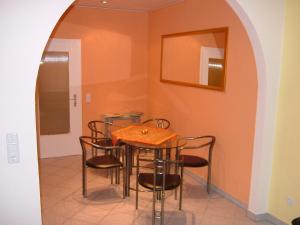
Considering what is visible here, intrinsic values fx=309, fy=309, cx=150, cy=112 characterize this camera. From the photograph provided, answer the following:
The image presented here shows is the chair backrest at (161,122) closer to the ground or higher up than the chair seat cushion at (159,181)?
higher up

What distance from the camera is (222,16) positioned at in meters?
3.87

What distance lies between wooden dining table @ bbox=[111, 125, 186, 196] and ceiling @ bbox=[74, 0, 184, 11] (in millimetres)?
2132

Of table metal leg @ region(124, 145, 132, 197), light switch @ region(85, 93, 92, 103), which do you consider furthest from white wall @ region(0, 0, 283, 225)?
light switch @ region(85, 93, 92, 103)

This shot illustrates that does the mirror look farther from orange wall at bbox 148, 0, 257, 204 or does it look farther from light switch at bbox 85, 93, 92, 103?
light switch at bbox 85, 93, 92, 103

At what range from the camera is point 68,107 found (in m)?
5.51

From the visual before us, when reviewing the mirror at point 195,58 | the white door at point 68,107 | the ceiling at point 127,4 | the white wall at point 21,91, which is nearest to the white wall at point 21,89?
the white wall at point 21,91

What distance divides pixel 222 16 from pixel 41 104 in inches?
129

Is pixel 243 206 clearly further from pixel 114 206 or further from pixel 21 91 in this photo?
pixel 21 91

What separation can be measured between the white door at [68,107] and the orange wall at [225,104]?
1700mm

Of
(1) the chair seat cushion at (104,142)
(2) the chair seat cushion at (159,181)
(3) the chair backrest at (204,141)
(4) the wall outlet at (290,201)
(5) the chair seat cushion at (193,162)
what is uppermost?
(3) the chair backrest at (204,141)

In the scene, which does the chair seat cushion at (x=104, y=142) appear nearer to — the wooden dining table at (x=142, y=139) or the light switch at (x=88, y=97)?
the wooden dining table at (x=142, y=139)

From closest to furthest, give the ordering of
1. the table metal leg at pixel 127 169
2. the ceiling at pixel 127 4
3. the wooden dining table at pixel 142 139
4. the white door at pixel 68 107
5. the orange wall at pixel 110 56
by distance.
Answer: the wooden dining table at pixel 142 139 → the table metal leg at pixel 127 169 → the ceiling at pixel 127 4 → the white door at pixel 68 107 → the orange wall at pixel 110 56

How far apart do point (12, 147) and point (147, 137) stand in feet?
6.01

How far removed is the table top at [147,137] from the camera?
11.6 ft
